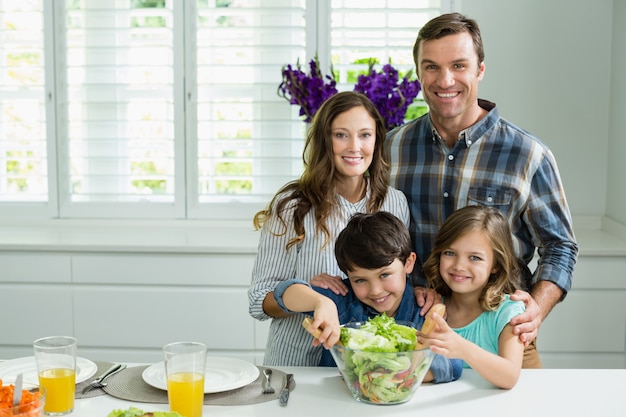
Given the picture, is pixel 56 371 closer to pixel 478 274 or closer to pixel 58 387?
pixel 58 387

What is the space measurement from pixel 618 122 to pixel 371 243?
6.76 ft

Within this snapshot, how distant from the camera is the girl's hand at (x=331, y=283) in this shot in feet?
6.40

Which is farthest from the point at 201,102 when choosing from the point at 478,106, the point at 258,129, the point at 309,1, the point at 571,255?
the point at 571,255

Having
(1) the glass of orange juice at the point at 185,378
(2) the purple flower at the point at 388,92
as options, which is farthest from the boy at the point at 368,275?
(2) the purple flower at the point at 388,92

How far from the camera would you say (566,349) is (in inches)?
128

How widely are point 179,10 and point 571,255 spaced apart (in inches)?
81.9

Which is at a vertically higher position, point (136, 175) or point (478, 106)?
point (478, 106)

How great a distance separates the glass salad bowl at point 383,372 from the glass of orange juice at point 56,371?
482 millimetres

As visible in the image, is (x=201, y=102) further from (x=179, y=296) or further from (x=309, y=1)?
(x=179, y=296)

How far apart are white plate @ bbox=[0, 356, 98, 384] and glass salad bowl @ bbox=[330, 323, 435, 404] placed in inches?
19.9

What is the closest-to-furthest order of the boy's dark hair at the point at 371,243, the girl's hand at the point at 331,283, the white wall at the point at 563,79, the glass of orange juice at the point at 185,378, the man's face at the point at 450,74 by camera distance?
the glass of orange juice at the point at 185,378
the boy's dark hair at the point at 371,243
the girl's hand at the point at 331,283
the man's face at the point at 450,74
the white wall at the point at 563,79

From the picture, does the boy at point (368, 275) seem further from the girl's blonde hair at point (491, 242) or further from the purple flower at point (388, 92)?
the purple flower at point (388, 92)

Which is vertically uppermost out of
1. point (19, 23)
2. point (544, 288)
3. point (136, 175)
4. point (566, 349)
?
point (19, 23)

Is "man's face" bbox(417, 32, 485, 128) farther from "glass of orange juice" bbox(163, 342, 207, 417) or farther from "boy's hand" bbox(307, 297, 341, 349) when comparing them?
"glass of orange juice" bbox(163, 342, 207, 417)
